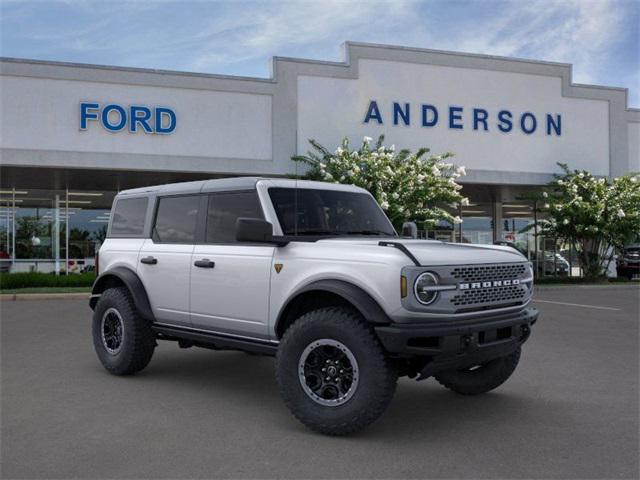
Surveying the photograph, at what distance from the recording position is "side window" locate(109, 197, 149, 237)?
24.0 feet

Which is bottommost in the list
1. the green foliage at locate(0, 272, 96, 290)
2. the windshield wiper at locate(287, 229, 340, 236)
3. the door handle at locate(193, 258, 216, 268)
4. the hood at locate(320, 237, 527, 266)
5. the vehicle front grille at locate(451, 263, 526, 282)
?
the green foliage at locate(0, 272, 96, 290)

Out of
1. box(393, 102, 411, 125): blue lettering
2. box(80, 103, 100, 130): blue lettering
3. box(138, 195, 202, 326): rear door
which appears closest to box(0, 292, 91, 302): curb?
box(80, 103, 100, 130): blue lettering

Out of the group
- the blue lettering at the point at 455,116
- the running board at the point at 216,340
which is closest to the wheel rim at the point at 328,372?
the running board at the point at 216,340

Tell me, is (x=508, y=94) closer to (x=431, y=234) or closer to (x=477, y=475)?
(x=431, y=234)

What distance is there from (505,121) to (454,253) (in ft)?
69.2

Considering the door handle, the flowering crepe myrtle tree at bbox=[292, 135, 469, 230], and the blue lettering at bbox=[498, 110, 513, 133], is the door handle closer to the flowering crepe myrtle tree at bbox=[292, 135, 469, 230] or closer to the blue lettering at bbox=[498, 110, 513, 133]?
the flowering crepe myrtle tree at bbox=[292, 135, 469, 230]

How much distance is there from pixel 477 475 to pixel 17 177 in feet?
69.6

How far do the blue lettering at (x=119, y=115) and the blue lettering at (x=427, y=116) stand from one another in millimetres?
10376

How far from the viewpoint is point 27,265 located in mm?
23438

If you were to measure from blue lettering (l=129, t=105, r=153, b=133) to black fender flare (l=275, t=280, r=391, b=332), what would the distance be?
1649 cm

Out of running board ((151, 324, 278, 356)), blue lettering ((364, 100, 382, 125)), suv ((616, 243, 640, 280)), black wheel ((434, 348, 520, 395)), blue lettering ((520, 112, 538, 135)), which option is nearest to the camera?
running board ((151, 324, 278, 356))

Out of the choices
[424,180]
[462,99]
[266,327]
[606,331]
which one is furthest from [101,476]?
[462,99]

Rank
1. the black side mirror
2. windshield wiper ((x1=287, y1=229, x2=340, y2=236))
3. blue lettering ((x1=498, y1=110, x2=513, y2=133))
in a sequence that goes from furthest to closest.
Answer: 1. blue lettering ((x1=498, y1=110, x2=513, y2=133))
2. windshield wiper ((x1=287, y1=229, x2=340, y2=236))
3. the black side mirror

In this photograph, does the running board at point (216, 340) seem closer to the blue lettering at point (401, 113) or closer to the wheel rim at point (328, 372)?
the wheel rim at point (328, 372)
